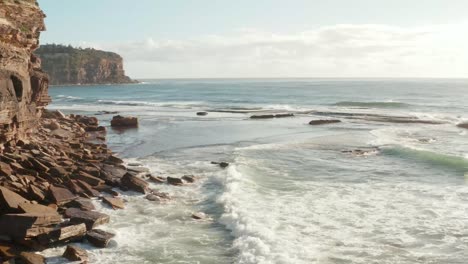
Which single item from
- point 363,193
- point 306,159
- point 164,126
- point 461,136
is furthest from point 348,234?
point 164,126

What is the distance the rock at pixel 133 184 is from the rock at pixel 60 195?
10.4ft

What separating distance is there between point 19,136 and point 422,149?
25.5m

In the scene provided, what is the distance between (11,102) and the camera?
20516 mm

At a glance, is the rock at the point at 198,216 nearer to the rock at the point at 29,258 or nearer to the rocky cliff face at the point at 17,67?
the rock at the point at 29,258

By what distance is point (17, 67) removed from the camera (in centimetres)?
2150

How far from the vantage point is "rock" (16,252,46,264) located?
10.7 meters

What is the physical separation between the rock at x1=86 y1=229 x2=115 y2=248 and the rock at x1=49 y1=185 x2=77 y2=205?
2.79 meters

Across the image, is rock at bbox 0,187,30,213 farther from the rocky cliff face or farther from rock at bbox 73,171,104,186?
the rocky cliff face

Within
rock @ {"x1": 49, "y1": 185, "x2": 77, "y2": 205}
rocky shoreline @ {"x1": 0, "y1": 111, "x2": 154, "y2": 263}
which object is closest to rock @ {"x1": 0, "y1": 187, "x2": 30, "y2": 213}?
rocky shoreline @ {"x1": 0, "y1": 111, "x2": 154, "y2": 263}

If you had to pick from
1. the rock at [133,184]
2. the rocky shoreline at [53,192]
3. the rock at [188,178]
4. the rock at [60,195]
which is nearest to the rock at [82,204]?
the rocky shoreline at [53,192]

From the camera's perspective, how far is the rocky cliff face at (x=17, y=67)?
791 inches

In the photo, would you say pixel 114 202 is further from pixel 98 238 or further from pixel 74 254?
pixel 74 254

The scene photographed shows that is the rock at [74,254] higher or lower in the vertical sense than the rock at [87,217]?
lower

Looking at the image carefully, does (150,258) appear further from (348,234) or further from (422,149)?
(422,149)
